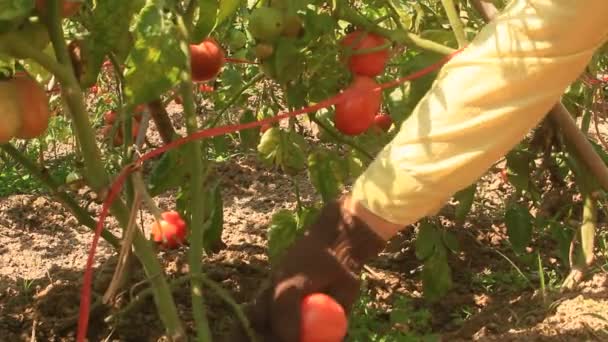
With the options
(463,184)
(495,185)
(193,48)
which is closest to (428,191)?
(463,184)

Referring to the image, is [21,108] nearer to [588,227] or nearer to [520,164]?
[520,164]

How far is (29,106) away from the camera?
117 centimetres

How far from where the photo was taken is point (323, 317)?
3.85 ft

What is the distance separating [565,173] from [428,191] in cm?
104

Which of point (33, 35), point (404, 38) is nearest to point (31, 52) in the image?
point (33, 35)

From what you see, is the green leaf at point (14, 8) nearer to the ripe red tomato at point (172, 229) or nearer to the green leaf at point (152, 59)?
the green leaf at point (152, 59)

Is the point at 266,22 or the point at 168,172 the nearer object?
the point at 266,22

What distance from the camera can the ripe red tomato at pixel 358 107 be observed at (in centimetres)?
143

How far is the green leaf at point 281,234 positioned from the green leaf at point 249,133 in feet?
0.74

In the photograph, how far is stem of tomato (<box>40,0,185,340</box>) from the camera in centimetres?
112

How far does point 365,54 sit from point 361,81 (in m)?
0.05

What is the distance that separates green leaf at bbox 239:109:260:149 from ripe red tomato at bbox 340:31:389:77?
1.51 feet

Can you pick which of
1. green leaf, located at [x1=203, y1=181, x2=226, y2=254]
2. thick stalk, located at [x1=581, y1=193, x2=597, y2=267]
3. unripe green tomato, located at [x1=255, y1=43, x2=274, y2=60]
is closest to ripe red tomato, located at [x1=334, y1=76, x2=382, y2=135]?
unripe green tomato, located at [x1=255, y1=43, x2=274, y2=60]

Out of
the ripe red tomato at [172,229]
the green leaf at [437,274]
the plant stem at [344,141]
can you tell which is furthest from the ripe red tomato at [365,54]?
the green leaf at [437,274]
